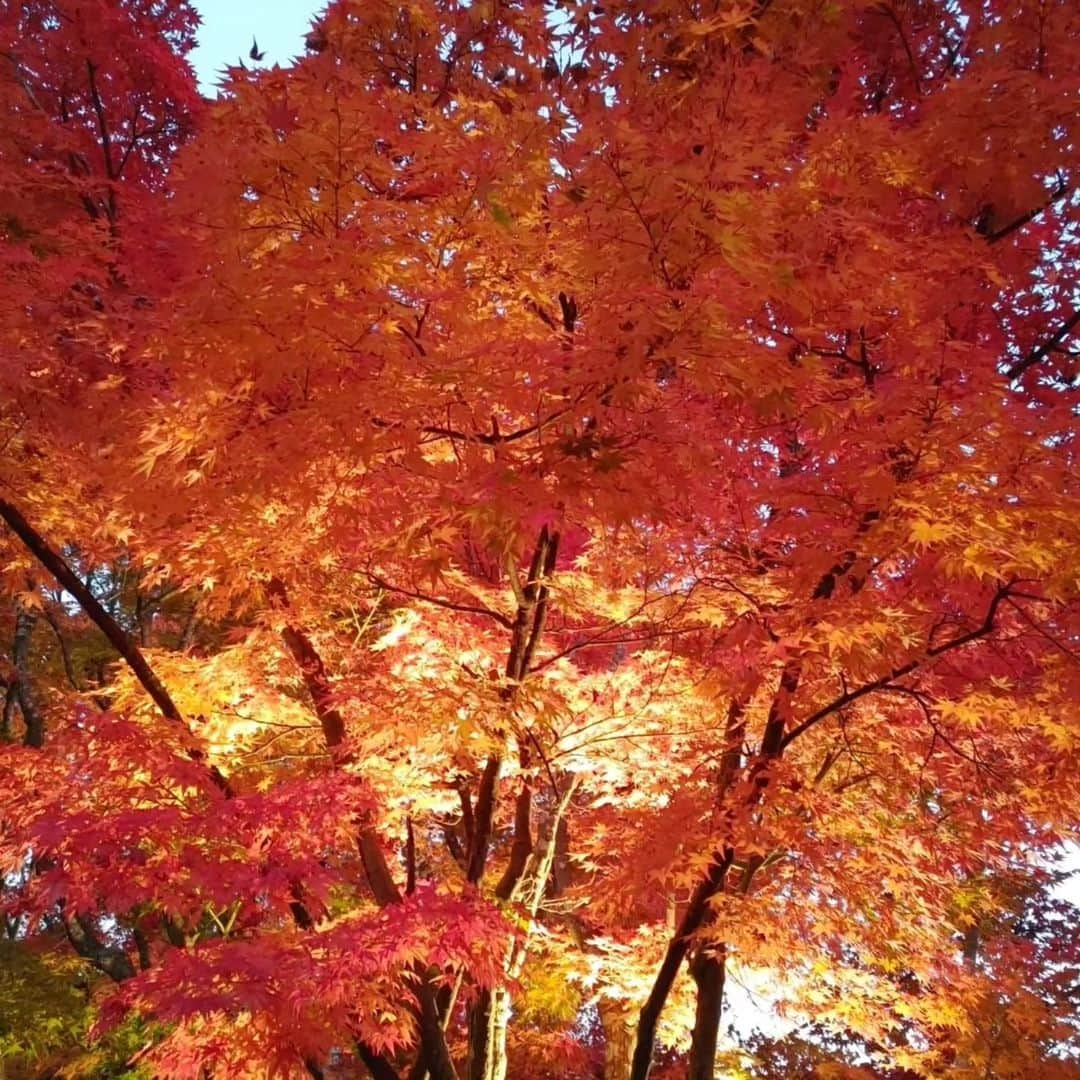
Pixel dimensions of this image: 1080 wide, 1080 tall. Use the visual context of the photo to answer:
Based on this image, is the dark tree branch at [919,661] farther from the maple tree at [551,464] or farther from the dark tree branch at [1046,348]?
the dark tree branch at [1046,348]

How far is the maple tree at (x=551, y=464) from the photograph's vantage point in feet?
9.43

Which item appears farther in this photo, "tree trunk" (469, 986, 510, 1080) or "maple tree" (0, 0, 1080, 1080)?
"tree trunk" (469, 986, 510, 1080)

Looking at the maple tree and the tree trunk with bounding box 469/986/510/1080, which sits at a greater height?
the maple tree

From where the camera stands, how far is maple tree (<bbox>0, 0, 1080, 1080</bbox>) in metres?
2.87

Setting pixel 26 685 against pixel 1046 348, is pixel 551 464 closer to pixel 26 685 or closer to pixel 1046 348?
pixel 1046 348

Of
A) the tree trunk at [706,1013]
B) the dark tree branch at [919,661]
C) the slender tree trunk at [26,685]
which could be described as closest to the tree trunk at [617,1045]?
the tree trunk at [706,1013]

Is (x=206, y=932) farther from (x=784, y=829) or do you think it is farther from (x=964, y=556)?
(x=964, y=556)

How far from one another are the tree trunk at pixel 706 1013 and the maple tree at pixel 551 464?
4cm

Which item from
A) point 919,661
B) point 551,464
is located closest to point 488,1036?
point 919,661

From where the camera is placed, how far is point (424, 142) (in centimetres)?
293

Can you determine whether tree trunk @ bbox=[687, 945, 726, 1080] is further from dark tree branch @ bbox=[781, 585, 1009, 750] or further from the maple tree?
dark tree branch @ bbox=[781, 585, 1009, 750]

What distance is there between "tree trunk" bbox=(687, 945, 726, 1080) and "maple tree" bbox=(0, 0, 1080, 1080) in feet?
0.14

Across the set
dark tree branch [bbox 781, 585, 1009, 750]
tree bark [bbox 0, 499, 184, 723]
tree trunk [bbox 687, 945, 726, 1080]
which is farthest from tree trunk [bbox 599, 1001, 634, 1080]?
tree bark [bbox 0, 499, 184, 723]

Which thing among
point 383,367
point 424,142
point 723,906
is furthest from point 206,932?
point 424,142
